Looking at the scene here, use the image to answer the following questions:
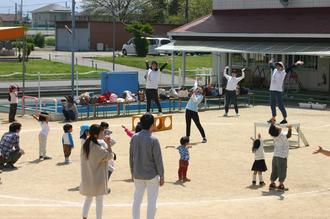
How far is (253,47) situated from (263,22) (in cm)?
291

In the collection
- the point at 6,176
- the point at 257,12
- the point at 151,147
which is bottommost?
the point at 6,176

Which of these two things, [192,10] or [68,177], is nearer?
[68,177]

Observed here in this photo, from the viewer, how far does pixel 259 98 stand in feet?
101

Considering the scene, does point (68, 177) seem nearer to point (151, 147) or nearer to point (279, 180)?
point (279, 180)

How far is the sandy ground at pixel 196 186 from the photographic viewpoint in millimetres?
11062

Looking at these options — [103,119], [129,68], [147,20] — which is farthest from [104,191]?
[147,20]

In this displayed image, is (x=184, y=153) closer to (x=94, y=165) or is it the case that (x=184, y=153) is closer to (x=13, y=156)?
(x=13, y=156)

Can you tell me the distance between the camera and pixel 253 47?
31.9m

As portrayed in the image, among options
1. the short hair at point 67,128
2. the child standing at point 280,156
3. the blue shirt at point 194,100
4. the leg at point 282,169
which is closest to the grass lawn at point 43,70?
the blue shirt at point 194,100

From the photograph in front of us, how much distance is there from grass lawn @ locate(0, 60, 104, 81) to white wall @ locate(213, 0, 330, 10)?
832 centimetres

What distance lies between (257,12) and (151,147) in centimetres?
2781

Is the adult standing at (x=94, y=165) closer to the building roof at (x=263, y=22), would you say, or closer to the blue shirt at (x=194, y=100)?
the blue shirt at (x=194, y=100)

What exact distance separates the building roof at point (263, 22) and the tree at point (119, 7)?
141ft

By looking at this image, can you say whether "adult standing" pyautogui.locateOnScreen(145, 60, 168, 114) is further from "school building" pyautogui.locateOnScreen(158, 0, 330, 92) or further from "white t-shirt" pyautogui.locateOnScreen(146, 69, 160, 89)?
"school building" pyautogui.locateOnScreen(158, 0, 330, 92)
